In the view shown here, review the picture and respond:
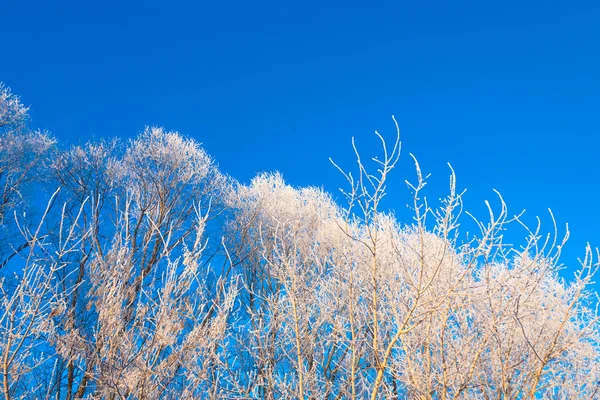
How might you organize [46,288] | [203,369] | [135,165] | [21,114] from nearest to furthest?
[46,288] < [203,369] < [21,114] < [135,165]

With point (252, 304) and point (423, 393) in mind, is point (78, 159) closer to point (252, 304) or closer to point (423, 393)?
point (252, 304)

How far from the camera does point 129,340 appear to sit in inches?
140

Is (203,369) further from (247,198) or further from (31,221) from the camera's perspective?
(247,198)

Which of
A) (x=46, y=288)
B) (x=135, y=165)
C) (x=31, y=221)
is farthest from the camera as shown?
(x=135, y=165)

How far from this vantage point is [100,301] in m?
3.58

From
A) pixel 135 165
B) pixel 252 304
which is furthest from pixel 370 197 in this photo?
pixel 135 165

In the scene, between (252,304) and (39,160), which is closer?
(39,160)

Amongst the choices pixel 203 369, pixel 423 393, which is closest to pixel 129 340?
pixel 203 369

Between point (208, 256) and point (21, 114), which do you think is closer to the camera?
point (21, 114)

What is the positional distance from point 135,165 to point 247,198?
3.65m

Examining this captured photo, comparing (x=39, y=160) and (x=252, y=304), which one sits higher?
(x=39, y=160)

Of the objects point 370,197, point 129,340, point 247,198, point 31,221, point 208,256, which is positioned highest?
point 247,198

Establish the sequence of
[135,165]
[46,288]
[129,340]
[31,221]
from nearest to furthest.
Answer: [46,288] → [129,340] → [31,221] → [135,165]

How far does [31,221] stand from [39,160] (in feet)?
5.82
